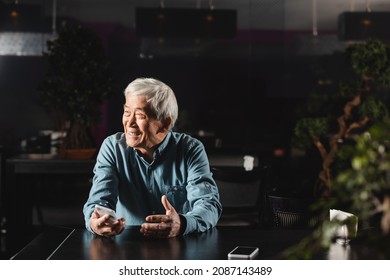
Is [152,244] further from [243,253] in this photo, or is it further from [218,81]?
[218,81]

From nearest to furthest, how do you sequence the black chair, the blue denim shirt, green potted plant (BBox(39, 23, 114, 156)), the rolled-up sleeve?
the rolled-up sleeve
the blue denim shirt
the black chair
green potted plant (BBox(39, 23, 114, 156))

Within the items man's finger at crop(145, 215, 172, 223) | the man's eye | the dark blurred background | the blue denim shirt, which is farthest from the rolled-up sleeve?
the dark blurred background

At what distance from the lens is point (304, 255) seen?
1202 millimetres

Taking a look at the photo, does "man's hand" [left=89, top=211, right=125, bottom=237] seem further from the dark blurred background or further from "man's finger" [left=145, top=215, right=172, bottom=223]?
the dark blurred background

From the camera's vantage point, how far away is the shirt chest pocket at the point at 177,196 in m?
2.99

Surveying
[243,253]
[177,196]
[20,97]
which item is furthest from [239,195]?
[20,97]

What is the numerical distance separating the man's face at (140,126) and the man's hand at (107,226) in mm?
504

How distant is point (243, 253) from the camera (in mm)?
2234

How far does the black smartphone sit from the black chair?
178 centimetres

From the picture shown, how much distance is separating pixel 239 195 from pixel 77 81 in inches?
69.8

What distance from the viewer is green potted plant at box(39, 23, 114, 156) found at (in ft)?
17.2

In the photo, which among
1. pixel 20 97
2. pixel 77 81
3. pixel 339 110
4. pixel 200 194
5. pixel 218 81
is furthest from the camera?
pixel 218 81

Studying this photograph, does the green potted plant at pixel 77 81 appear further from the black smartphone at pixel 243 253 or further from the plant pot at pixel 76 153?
the black smartphone at pixel 243 253
